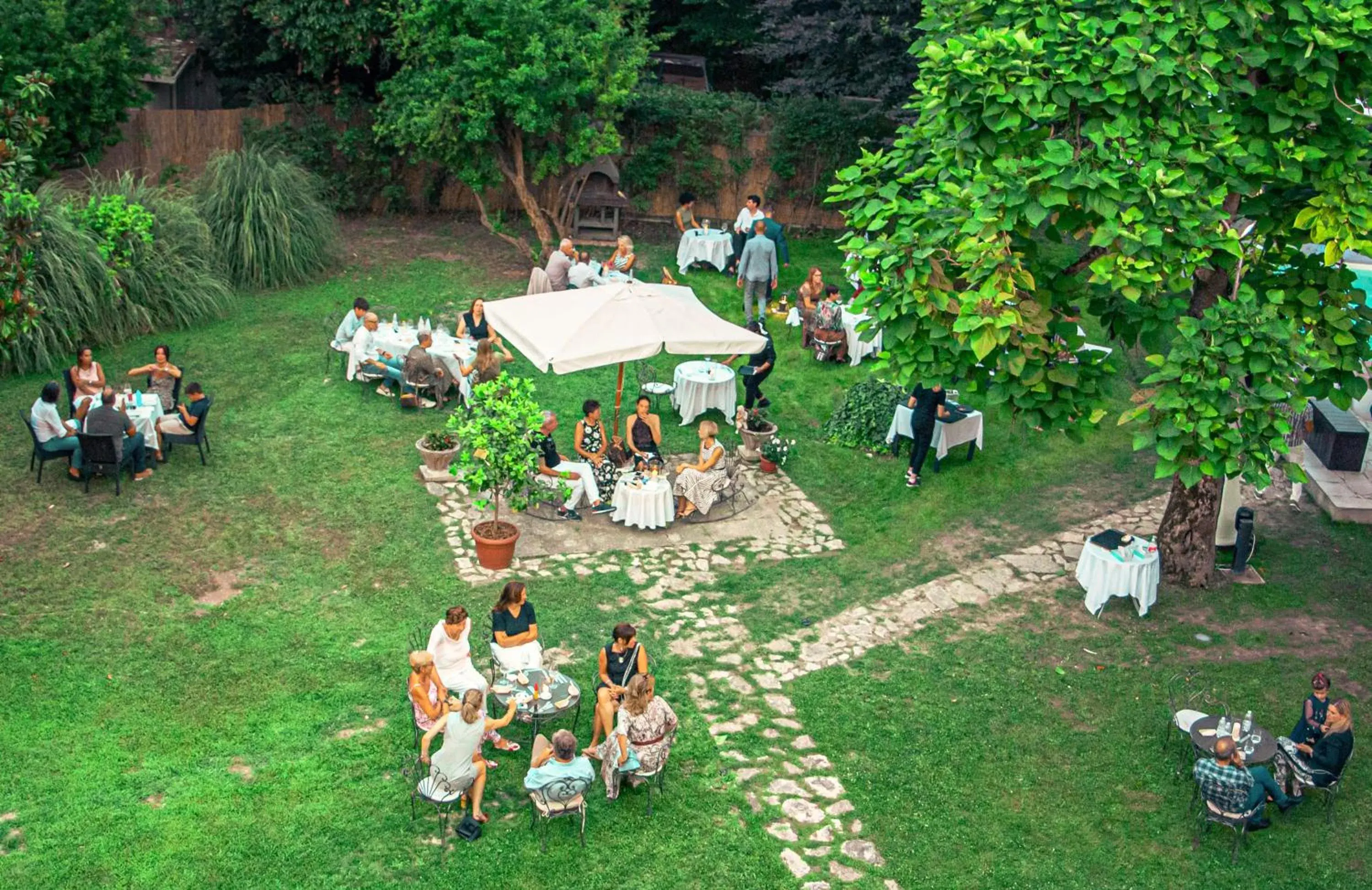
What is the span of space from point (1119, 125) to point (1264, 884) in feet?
18.3

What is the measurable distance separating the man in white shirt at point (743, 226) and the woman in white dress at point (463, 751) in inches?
526

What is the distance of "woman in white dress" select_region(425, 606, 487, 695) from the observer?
33.4 ft

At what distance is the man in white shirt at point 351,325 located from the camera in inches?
675

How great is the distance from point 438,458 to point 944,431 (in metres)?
5.87

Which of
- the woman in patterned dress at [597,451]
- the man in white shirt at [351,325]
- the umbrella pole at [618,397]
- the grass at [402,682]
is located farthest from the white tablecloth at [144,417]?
the umbrella pole at [618,397]

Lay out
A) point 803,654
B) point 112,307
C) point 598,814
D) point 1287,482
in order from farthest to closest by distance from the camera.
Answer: point 112,307 < point 1287,482 < point 803,654 < point 598,814

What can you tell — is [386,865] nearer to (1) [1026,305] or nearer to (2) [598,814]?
(2) [598,814]

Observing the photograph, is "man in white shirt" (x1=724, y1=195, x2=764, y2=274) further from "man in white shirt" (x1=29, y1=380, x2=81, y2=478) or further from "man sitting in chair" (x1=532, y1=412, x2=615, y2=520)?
"man in white shirt" (x1=29, y1=380, x2=81, y2=478)

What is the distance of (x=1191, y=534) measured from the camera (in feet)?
42.8

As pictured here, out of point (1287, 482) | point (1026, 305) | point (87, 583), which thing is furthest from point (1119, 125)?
point (87, 583)

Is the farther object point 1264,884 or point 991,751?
point 991,751

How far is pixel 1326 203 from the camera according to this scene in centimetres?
1034

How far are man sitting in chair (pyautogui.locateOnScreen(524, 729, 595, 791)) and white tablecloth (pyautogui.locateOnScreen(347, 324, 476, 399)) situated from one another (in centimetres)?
752

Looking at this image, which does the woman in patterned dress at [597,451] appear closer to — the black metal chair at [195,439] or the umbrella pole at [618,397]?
the umbrella pole at [618,397]
